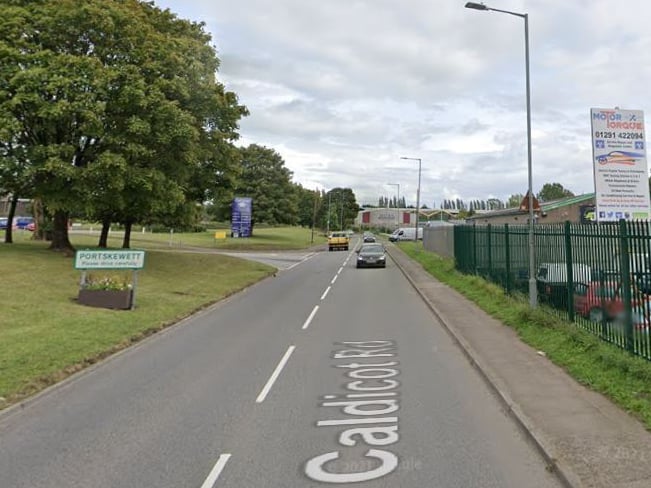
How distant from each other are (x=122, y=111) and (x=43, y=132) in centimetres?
385

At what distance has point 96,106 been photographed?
65.8 feet

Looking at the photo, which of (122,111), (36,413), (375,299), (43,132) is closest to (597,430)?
(36,413)

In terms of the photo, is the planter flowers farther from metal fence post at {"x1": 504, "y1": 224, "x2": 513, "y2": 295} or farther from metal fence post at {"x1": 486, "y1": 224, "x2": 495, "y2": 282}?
metal fence post at {"x1": 486, "y1": 224, "x2": 495, "y2": 282}

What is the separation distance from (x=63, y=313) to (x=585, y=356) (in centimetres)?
1089

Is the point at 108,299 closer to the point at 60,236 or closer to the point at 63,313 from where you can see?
the point at 63,313

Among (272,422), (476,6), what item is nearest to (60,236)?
(476,6)

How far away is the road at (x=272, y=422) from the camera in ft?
15.4

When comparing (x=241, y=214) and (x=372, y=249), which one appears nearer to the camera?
(x=372, y=249)

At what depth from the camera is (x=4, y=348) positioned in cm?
920

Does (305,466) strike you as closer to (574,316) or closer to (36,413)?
(36,413)

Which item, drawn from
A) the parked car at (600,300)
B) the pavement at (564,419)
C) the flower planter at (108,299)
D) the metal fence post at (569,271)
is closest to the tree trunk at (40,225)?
the flower planter at (108,299)

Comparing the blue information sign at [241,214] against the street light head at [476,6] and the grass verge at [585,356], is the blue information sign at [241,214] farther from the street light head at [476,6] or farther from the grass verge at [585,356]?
the street light head at [476,6]

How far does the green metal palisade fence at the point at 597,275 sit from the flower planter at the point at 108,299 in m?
10.2

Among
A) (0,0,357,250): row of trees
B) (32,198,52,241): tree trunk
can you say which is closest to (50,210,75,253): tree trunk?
(0,0,357,250): row of trees
